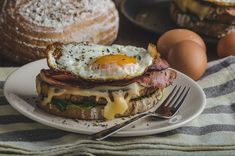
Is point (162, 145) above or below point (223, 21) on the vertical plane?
above

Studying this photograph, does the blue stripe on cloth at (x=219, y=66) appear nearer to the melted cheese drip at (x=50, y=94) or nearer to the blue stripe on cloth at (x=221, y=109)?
the blue stripe on cloth at (x=221, y=109)

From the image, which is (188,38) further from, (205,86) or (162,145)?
(162,145)

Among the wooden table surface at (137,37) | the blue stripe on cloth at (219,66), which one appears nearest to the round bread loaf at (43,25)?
the wooden table surface at (137,37)

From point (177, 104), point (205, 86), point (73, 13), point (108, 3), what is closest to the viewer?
point (177, 104)

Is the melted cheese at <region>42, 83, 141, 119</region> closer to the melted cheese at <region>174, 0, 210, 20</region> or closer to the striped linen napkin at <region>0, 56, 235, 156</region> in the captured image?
the striped linen napkin at <region>0, 56, 235, 156</region>

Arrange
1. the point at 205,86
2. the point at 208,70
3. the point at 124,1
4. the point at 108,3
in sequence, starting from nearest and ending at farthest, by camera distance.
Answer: the point at 205,86, the point at 208,70, the point at 108,3, the point at 124,1

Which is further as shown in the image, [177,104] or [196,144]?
[177,104]

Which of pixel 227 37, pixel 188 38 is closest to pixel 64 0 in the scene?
pixel 188 38

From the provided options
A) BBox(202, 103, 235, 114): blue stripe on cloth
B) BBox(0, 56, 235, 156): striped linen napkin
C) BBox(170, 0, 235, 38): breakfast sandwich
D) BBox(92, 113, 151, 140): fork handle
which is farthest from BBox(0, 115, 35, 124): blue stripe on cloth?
BBox(170, 0, 235, 38): breakfast sandwich
